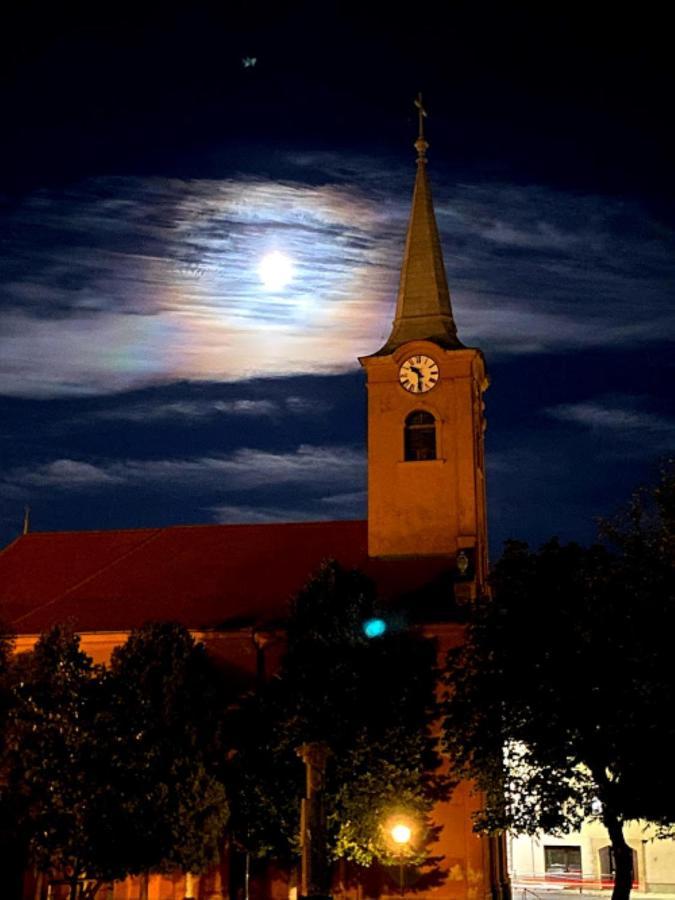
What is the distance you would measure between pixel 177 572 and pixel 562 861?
30.4 m

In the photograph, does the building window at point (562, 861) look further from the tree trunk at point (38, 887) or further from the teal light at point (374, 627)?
the tree trunk at point (38, 887)

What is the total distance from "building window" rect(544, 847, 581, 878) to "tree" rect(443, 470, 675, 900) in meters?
31.7

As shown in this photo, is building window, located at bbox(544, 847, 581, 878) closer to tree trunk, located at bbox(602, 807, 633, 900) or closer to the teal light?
the teal light

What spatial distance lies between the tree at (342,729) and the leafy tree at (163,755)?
1.38m

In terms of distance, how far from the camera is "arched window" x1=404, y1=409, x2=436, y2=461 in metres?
41.4

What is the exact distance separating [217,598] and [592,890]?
88.9 ft

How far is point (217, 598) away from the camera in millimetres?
40062

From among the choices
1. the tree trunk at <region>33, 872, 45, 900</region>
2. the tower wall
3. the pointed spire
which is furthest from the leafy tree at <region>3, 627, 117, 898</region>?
the pointed spire

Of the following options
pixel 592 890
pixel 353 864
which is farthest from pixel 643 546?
pixel 592 890

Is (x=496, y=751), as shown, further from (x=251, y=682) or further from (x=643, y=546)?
(x=251, y=682)

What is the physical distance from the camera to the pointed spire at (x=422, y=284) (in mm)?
42812

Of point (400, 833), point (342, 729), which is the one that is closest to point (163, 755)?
point (342, 729)

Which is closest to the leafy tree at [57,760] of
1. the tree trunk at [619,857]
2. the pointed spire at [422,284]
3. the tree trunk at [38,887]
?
the tree trunk at [38,887]

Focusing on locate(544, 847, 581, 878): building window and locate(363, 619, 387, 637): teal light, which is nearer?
locate(363, 619, 387, 637): teal light
